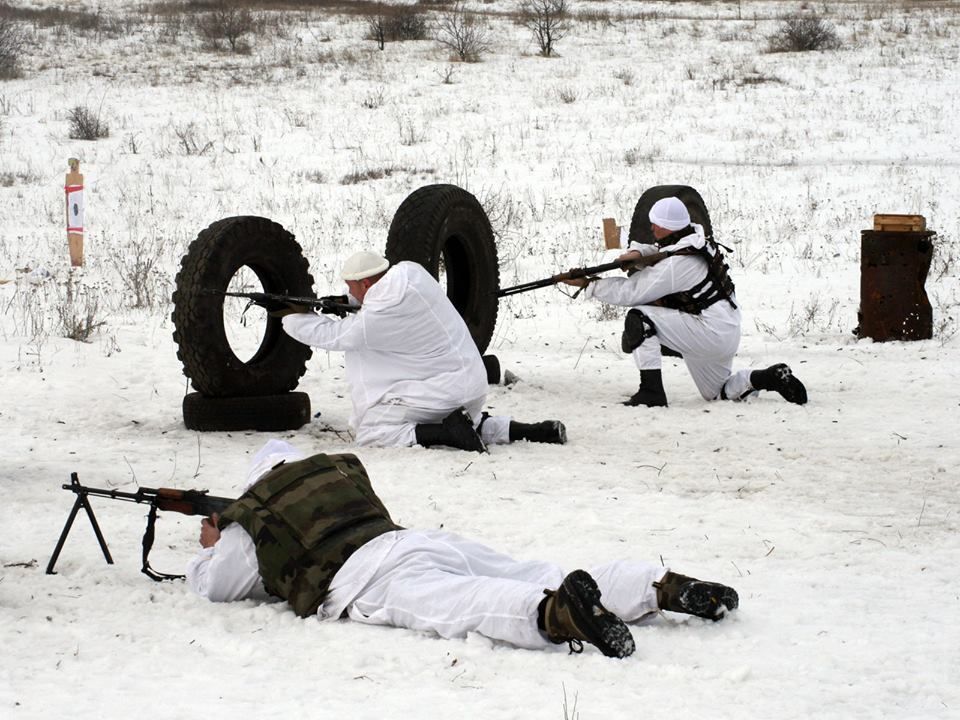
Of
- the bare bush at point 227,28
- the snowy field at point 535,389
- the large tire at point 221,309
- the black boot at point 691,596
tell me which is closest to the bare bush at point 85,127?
the snowy field at point 535,389

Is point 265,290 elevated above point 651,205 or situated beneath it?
situated beneath

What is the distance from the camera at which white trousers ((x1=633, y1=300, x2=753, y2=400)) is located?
809cm

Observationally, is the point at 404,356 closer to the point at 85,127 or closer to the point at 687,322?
the point at 687,322

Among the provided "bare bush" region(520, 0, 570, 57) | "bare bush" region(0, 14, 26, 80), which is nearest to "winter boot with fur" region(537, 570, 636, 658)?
"bare bush" region(0, 14, 26, 80)

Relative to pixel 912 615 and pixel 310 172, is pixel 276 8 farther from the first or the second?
pixel 912 615

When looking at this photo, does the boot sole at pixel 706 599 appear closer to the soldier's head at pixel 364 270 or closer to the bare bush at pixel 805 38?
the soldier's head at pixel 364 270

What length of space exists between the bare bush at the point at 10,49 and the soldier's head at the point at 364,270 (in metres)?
18.2

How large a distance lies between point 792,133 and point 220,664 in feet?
53.8

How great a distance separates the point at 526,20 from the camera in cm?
2872

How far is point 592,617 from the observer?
355 cm

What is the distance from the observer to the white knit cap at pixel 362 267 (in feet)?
22.1

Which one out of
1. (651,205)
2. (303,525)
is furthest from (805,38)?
(303,525)

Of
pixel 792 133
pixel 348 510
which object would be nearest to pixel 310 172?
pixel 792 133

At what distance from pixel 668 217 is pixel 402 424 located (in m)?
2.44
